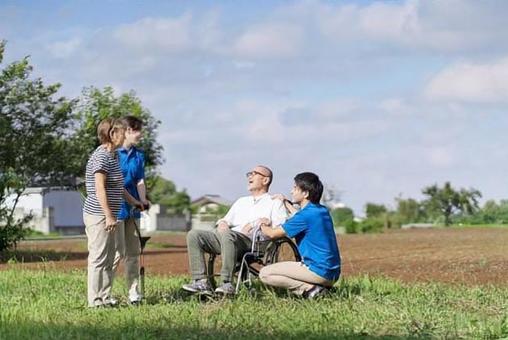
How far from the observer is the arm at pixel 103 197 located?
9242 mm

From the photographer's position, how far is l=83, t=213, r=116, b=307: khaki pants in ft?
30.8

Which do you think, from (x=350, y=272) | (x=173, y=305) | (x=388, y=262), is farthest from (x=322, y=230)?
(x=388, y=262)

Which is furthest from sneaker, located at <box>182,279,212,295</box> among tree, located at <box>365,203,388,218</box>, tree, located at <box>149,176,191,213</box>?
tree, located at <box>149,176,191,213</box>

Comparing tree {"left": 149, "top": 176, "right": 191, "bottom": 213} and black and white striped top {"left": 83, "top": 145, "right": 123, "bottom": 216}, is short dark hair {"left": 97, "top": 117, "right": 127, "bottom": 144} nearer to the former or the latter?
black and white striped top {"left": 83, "top": 145, "right": 123, "bottom": 216}

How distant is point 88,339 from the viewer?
728cm

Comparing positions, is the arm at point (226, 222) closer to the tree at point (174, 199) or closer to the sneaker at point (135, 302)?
the sneaker at point (135, 302)

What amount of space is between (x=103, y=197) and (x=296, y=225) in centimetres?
188

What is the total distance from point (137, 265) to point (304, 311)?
6.72ft

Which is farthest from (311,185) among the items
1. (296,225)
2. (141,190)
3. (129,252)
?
(129,252)

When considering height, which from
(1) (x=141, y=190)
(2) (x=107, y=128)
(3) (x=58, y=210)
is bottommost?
(1) (x=141, y=190)

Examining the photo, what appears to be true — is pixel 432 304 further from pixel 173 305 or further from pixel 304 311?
pixel 173 305

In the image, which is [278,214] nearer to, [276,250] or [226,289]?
[276,250]

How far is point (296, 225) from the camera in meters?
9.82

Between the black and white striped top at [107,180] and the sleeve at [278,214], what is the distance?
1.61m
